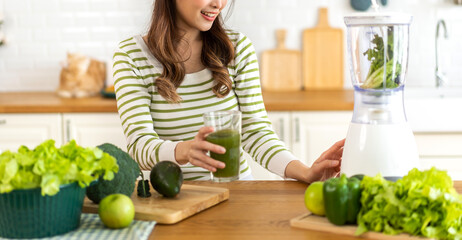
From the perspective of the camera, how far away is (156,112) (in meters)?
2.18

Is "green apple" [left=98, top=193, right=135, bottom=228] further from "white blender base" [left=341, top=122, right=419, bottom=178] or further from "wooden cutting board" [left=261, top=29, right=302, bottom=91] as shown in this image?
"wooden cutting board" [left=261, top=29, right=302, bottom=91]

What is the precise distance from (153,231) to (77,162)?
8.6 inches

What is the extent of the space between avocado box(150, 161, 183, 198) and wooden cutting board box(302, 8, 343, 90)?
7.52 feet

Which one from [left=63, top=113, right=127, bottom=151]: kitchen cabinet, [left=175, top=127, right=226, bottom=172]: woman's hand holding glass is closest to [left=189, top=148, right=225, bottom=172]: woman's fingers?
[left=175, top=127, right=226, bottom=172]: woman's hand holding glass

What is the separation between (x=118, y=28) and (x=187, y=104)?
1764 mm

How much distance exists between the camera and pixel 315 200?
1409 mm

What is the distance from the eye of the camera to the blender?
5.01 feet

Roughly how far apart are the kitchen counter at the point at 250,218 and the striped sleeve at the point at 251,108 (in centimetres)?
41

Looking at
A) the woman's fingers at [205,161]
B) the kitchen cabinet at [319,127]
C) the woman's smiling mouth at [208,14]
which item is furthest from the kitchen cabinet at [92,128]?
the woman's fingers at [205,161]

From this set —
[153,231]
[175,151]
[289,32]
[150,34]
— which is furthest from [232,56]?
[289,32]

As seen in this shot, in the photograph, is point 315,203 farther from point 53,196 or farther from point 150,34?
point 150,34

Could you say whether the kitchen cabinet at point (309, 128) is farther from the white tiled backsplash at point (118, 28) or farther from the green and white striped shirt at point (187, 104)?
the green and white striped shirt at point (187, 104)

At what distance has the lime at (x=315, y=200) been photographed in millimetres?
1401

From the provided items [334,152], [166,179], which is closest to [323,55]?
[334,152]
